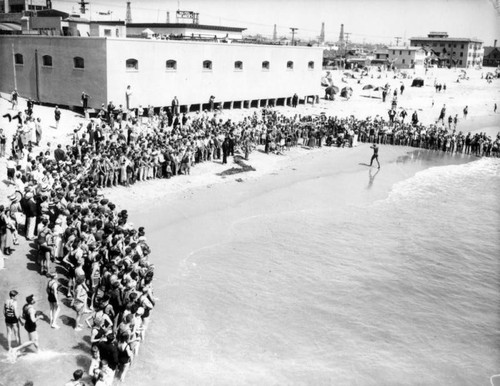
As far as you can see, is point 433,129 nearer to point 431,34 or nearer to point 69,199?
point 69,199

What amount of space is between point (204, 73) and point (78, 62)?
9.39 m

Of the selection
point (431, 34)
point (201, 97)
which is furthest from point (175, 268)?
point (431, 34)

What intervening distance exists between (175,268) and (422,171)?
20.5 metres

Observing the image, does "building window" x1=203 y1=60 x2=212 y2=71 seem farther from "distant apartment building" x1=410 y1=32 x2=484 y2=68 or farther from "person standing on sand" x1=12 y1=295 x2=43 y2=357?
"distant apartment building" x1=410 y1=32 x2=484 y2=68

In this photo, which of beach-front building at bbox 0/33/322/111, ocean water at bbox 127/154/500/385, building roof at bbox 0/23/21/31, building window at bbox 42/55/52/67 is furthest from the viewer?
building roof at bbox 0/23/21/31

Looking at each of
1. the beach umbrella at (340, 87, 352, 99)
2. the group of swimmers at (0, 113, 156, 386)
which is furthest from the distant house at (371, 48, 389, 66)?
the group of swimmers at (0, 113, 156, 386)

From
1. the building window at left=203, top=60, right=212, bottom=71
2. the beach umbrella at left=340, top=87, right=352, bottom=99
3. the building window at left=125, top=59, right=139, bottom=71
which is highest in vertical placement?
the building window at left=203, top=60, right=212, bottom=71

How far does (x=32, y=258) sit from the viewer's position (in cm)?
1469

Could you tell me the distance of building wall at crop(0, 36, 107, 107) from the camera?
1210 inches

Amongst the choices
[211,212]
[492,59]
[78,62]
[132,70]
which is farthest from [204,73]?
[492,59]

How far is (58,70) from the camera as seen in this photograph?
32.1 metres

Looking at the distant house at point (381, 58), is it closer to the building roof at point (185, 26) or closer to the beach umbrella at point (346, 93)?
the beach umbrella at point (346, 93)

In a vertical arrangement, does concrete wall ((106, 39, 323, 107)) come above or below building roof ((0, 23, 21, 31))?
below

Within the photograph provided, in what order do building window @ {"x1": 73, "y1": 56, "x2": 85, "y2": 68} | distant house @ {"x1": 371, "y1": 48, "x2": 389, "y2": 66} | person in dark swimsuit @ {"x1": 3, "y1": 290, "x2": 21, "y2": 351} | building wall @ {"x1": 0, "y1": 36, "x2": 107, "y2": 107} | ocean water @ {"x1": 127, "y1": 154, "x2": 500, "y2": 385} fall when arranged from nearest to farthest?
person in dark swimsuit @ {"x1": 3, "y1": 290, "x2": 21, "y2": 351} → ocean water @ {"x1": 127, "y1": 154, "x2": 500, "y2": 385} → building wall @ {"x1": 0, "y1": 36, "x2": 107, "y2": 107} → building window @ {"x1": 73, "y1": 56, "x2": 85, "y2": 68} → distant house @ {"x1": 371, "y1": 48, "x2": 389, "y2": 66}
